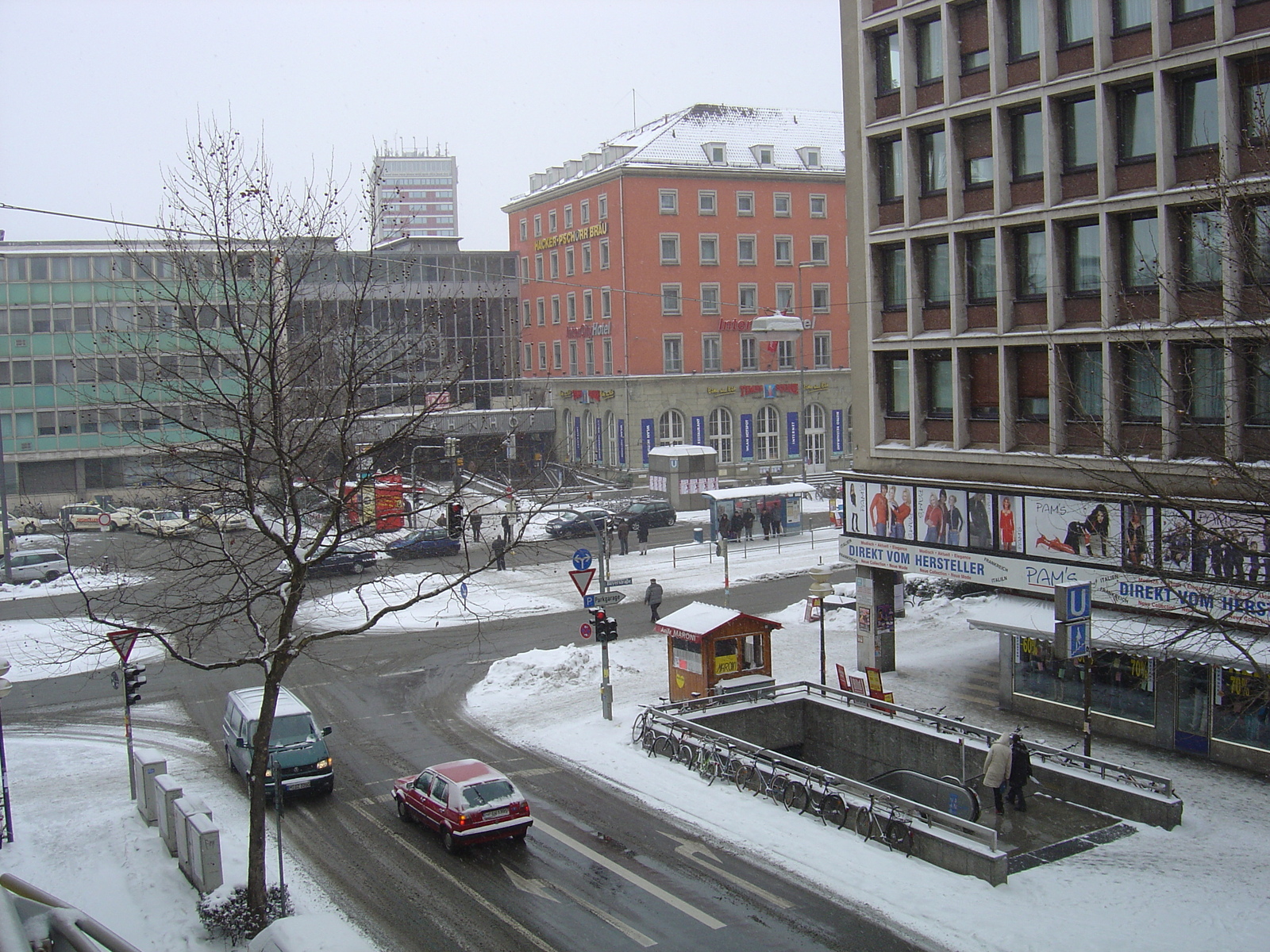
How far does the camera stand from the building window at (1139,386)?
19016 mm

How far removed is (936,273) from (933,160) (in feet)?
8.04

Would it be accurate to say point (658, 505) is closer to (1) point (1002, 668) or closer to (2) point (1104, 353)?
(1) point (1002, 668)

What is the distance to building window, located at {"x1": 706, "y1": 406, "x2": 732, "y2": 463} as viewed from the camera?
65.2 m

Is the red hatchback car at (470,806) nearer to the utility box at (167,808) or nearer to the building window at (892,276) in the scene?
the utility box at (167,808)

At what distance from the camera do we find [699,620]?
22359mm

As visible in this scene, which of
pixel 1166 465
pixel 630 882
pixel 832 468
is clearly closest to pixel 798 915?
pixel 630 882

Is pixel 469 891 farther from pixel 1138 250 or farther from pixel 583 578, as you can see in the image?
pixel 1138 250

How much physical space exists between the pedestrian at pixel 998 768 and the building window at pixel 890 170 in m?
12.4

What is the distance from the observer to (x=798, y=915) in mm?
12992

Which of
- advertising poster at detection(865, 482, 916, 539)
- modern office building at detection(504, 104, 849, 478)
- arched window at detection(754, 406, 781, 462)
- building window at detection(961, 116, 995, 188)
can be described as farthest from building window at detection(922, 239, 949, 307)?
arched window at detection(754, 406, 781, 462)

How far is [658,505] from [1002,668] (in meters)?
26.9

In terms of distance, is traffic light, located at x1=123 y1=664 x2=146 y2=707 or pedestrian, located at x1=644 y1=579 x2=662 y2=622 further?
pedestrian, located at x1=644 y1=579 x2=662 y2=622

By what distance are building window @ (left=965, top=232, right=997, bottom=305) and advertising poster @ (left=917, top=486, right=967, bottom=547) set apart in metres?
4.12

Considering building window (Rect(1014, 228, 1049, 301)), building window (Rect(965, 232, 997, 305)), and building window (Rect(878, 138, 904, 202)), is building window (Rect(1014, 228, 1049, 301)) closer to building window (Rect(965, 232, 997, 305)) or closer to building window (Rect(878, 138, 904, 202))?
building window (Rect(965, 232, 997, 305))
